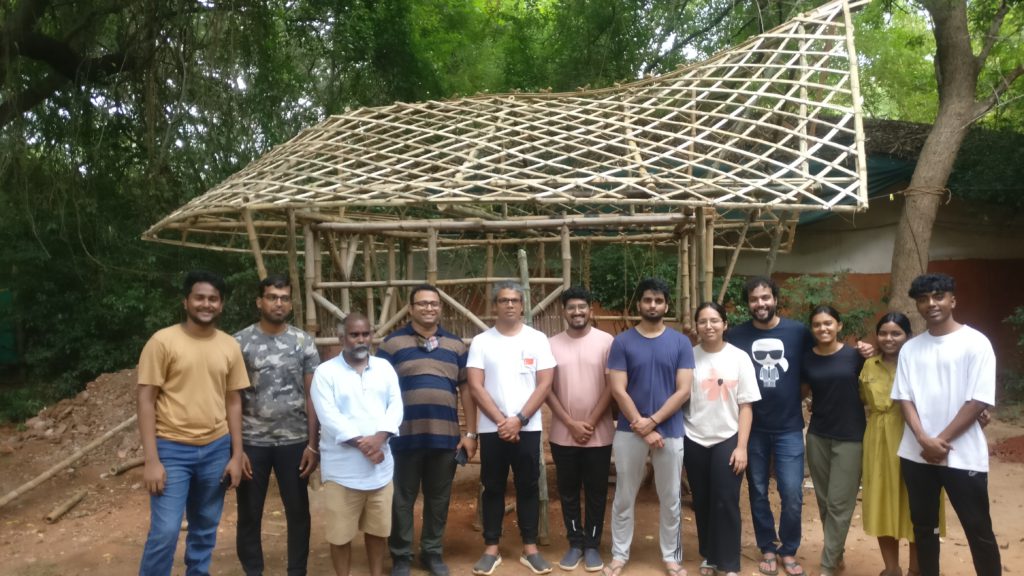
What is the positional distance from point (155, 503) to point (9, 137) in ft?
16.1

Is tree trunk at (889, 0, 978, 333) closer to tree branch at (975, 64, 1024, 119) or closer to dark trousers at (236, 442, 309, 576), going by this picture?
tree branch at (975, 64, 1024, 119)

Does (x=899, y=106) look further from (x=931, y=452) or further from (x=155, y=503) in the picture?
(x=155, y=503)

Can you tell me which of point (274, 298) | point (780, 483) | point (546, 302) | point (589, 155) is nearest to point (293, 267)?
point (274, 298)

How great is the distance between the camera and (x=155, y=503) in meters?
3.19

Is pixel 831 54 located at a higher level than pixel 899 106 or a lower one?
lower

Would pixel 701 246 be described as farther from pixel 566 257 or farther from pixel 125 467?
pixel 125 467

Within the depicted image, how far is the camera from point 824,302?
7383 millimetres

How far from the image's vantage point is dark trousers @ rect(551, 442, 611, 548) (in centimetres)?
386

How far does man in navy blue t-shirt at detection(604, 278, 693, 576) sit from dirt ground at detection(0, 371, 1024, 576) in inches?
20.5

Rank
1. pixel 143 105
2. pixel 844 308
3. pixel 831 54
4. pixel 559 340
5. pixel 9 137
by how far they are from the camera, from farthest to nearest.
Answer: pixel 844 308 < pixel 143 105 < pixel 9 137 < pixel 831 54 < pixel 559 340

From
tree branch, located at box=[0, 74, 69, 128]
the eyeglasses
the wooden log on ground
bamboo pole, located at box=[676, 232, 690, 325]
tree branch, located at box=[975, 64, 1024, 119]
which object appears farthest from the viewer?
tree branch, located at box=[975, 64, 1024, 119]

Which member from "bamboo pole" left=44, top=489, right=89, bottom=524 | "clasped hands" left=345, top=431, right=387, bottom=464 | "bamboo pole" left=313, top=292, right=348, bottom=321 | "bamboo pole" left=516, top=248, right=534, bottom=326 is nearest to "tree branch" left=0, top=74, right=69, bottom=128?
"bamboo pole" left=44, top=489, right=89, bottom=524

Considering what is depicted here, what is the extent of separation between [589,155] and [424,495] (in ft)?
8.49

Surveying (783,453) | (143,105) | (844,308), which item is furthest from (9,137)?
(844,308)
